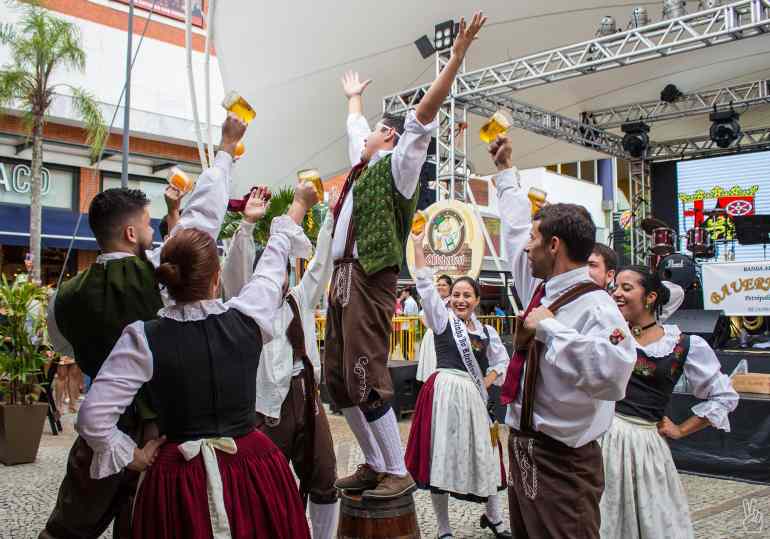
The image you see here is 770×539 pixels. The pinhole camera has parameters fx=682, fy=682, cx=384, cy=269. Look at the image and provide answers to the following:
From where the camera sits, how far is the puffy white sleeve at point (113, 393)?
1801mm

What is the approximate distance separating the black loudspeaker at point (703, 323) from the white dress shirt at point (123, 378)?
636cm

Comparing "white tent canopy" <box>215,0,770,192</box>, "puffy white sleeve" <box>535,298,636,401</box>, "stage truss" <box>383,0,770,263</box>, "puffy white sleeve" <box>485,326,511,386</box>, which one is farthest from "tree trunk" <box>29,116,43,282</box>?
"puffy white sleeve" <box>535,298,636,401</box>

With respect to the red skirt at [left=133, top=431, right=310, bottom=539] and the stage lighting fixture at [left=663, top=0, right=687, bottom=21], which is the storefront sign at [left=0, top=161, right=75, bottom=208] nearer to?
the stage lighting fixture at [left=663, top=0, right=687, bottom=21]

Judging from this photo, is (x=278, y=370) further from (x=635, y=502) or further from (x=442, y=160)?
(x=442, y=160)

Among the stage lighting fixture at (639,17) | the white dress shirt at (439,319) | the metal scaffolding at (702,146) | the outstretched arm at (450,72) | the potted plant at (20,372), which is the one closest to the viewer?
the outstretched arm at (450,72)

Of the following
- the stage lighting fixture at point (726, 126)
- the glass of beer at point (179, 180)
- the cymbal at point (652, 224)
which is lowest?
the glass of beer at point (179, 180)

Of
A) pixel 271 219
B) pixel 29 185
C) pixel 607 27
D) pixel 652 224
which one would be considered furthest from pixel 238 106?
pixel 29 185

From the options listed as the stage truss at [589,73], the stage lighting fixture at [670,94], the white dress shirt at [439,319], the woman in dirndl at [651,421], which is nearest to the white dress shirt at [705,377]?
the woman in dirndl at [651,421]

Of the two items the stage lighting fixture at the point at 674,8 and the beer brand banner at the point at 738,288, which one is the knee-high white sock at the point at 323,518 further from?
the stage lighting fixture at the point at 674,8

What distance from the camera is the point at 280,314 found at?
10.3ft

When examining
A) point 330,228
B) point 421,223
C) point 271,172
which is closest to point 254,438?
point 330,228

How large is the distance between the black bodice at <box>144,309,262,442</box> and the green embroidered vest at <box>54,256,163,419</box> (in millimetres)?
403

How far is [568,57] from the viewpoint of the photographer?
8.90 metres

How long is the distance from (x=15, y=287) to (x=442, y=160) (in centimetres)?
599
